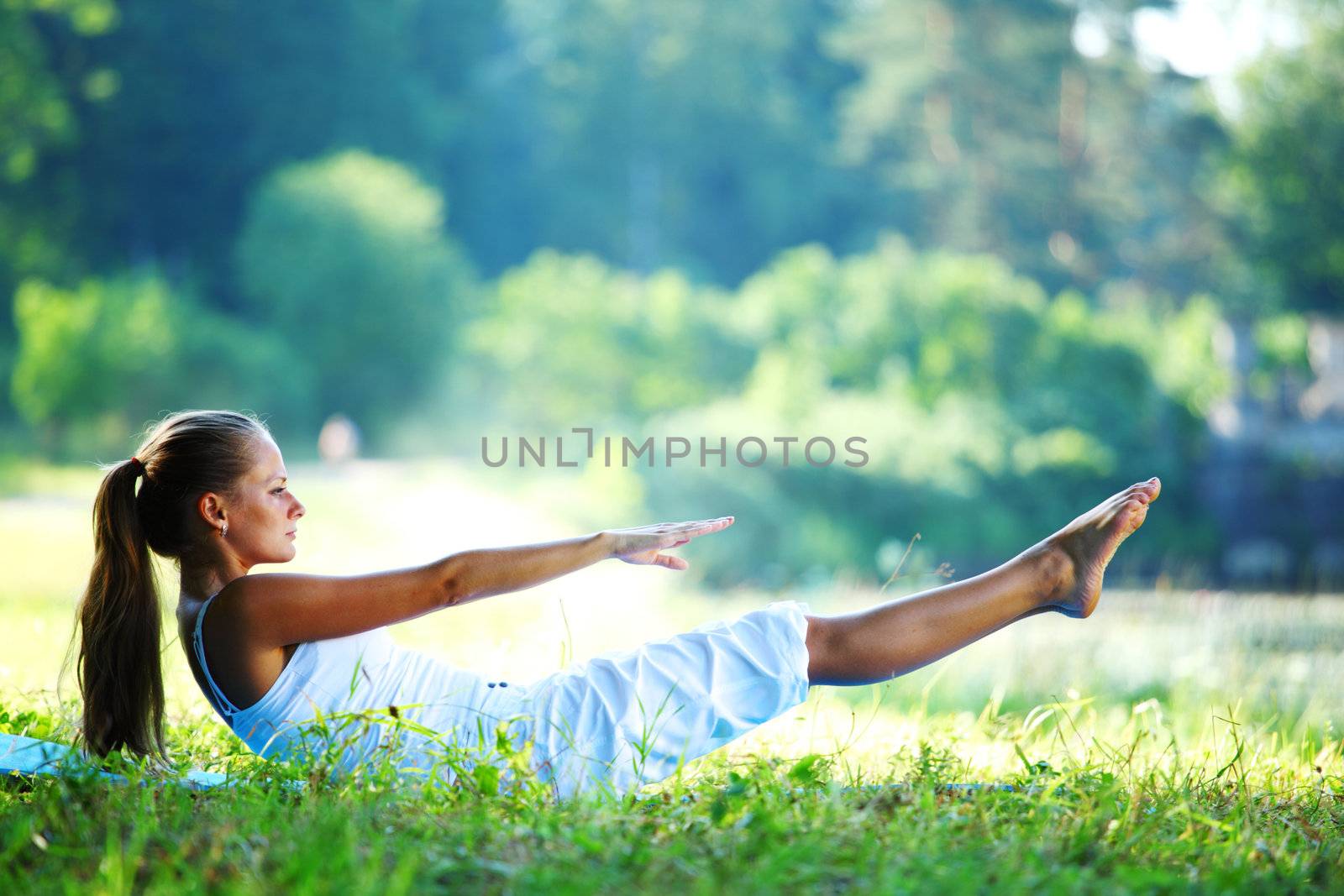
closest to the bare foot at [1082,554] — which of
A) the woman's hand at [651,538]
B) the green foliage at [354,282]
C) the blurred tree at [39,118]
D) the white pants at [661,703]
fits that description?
the white pants at [661,703]

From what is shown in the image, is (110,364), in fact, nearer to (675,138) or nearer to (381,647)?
(675,138)

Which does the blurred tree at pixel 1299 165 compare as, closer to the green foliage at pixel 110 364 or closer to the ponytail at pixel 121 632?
the green foliage at pixel 110 364

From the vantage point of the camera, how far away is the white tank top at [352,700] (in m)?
2.13

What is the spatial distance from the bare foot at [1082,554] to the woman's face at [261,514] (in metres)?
1.40

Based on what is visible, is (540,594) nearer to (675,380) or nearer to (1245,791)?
(1245,791)

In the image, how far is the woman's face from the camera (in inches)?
88.0

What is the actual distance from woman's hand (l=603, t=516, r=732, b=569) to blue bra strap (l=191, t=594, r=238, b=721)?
26.8 inches

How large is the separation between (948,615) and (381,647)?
3.33 feet

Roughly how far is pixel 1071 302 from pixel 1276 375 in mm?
2902

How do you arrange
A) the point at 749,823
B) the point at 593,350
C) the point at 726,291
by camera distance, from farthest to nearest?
1. the point at 726,291
2. the point at 593,350
3. the point at 749,823

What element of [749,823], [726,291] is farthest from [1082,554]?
[726,291]

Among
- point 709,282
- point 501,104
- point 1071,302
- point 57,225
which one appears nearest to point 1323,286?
point 1071,302

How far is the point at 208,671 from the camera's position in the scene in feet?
7.03

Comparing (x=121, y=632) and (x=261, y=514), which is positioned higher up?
(x=261, y=514)
